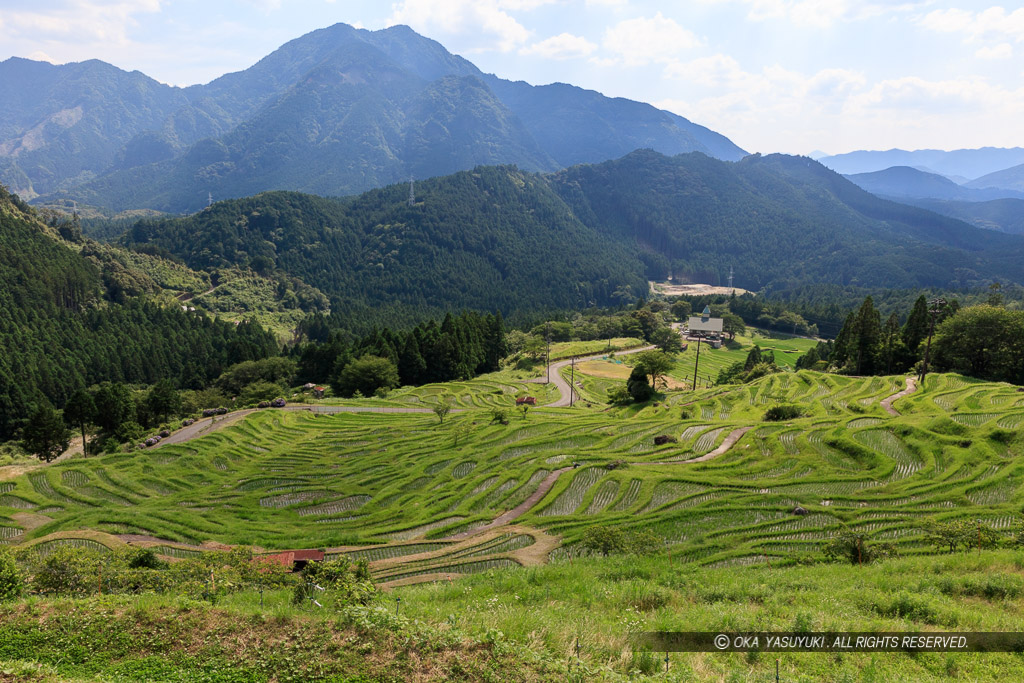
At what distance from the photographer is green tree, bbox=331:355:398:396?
378ft

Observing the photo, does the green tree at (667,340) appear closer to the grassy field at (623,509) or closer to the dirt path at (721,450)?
the grassy field at (623,509)

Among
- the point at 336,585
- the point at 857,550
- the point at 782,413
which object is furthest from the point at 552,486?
the point at 782,413

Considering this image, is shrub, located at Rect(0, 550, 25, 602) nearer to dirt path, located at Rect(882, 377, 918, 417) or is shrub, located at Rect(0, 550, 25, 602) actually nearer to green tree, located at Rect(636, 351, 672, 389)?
dirt path, located at Rect(882, 377, 918, 417)

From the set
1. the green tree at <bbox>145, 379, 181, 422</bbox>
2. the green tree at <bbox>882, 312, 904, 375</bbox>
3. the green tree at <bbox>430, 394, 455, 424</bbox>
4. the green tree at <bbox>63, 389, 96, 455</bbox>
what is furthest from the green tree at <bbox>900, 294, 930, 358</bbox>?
the green tree at <bbox>63, 389, 96, 455</bbox>

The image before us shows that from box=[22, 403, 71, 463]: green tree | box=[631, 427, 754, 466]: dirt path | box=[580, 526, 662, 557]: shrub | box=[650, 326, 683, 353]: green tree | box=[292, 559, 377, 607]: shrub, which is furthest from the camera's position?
box=[650, 326, 683, 353]: green tree

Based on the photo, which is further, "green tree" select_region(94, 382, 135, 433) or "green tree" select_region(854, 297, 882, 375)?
"green tree" select_region(854, 297, 882, 375)

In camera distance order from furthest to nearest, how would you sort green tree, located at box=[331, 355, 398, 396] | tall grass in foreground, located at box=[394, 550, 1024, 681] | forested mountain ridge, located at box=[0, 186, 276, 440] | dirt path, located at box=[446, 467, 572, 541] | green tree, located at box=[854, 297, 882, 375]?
forested mountain ridge, located at box=[0, 186, 276, 440] → green tree, located at box=[331, 355, 398, 396] → green tree, located at box=[854, 297, 882, 375] → dirt path, located at box=[446, 467, 572, 541] → tall grass in foreground, located at box=[394, 550, 1024, 681]

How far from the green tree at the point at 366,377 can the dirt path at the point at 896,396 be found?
94.3m

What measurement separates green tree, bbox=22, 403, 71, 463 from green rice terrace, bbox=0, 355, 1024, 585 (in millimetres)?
22509

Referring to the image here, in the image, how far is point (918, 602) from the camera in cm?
1927

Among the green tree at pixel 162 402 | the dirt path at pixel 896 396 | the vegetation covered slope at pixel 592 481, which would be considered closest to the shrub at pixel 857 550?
the vegetation covered slope at pixel 592 481

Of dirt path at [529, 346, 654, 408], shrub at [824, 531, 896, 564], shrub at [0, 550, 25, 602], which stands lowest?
dirt path at [529, 346, 654, 408]

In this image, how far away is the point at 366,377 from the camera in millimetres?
114938

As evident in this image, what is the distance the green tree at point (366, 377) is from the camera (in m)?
115
